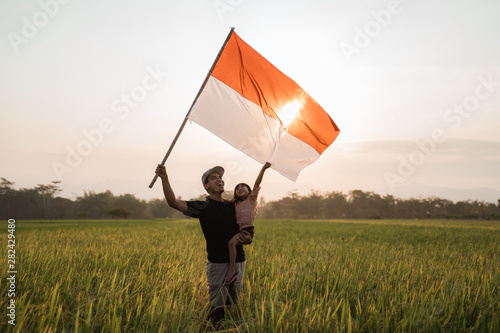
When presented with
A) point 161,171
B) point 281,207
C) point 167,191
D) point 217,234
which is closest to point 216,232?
point 217,234

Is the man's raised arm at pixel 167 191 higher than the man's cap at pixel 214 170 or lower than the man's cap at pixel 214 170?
lower

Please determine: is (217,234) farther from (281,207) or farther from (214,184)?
(281,207)

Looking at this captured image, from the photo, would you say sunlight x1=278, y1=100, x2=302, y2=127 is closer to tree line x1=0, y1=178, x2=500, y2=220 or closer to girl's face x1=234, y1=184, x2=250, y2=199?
girl's face x1=234, y1=184, x2=250, y2=199

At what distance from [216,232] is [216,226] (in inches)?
2.6

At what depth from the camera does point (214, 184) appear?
372 cm

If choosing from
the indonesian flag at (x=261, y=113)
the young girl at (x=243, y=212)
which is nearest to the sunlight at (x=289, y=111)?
the indonesian flag at (x=261, y=113)

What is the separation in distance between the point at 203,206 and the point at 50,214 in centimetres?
8347

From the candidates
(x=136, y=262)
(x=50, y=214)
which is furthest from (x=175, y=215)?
(x=136, y=262)

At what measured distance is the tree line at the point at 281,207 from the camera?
71.8 metres

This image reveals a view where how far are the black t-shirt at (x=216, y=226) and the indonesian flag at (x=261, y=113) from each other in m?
1.38

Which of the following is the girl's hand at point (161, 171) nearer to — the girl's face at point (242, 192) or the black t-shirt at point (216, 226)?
the black t-shirt at point (216, 226)

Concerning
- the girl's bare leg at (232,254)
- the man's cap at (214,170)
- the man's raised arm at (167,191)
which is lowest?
the girl's bare leg at (232,254)

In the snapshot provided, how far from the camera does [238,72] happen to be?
195 inches

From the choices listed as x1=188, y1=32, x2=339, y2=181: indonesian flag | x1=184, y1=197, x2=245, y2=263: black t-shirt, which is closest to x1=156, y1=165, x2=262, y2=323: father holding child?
x1=184, y1=197, x2=245, y2=263: black t-shirt
